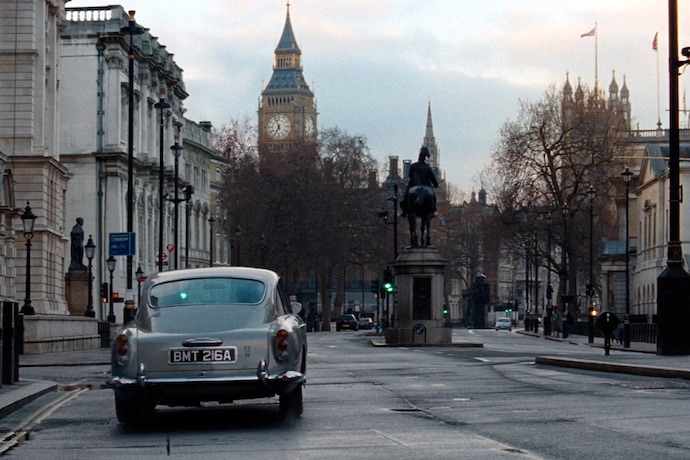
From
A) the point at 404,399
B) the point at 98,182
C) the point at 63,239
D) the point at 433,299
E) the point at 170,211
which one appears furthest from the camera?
the point at 170,211

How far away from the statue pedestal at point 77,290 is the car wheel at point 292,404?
2159 inches

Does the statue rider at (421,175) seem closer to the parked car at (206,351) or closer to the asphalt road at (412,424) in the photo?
the asphalt road at (412,424)

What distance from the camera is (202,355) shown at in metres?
15.3

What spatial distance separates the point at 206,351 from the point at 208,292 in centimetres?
123

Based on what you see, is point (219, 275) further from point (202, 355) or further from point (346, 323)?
point (346, 323)

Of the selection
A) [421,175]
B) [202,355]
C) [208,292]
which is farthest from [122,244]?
[202,355]

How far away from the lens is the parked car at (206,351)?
50.3ft

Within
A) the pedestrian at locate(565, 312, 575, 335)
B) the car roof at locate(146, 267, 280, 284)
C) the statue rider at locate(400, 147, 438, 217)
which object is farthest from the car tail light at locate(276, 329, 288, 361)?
the pedestrian at locate(565, 312, 575, 335)

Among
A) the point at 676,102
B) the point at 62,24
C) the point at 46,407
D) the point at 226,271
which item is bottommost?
the point at 46,407

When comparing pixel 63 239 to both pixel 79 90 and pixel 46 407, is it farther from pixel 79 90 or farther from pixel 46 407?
pixel 46 407

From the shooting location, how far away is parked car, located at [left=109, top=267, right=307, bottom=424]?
50.3 feet

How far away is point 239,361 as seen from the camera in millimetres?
15344

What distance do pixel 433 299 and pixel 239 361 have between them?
3607cm

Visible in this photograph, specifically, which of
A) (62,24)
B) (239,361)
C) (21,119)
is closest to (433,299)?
(21,119)
